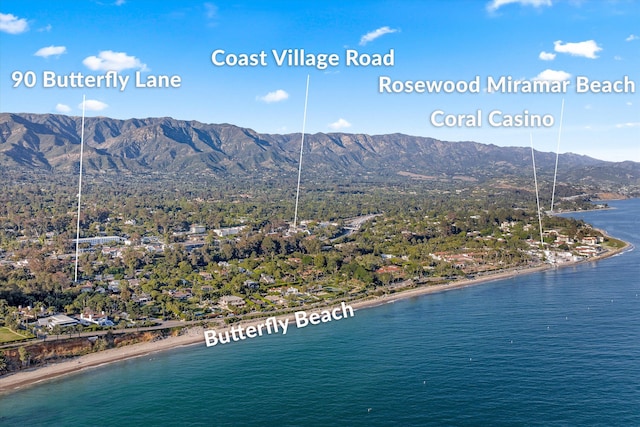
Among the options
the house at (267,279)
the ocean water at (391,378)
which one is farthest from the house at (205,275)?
the ocean water at (391,378)

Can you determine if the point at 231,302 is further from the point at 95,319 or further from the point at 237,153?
the point at 237,153

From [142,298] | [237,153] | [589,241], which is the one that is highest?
[237,153]

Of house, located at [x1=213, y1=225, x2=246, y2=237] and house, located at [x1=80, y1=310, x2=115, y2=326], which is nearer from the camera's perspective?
house, located at [x1=80, y1=310, x2=115, y2=326]

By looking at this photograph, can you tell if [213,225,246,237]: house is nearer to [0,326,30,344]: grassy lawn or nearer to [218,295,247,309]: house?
[218,295,247,309]: house

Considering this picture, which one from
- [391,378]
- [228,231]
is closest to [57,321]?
[391,378]

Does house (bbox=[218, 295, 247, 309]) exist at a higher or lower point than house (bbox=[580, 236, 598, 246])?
lower

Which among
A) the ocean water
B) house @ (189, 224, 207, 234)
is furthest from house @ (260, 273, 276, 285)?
house @ (189, 224, 207, 234)
